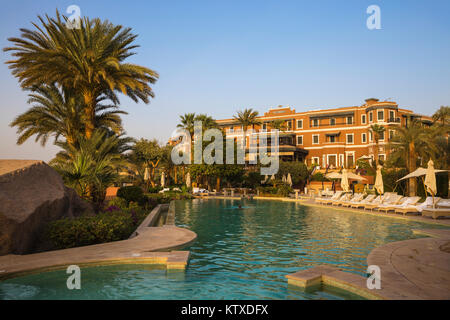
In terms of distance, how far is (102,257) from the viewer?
24.2 ft

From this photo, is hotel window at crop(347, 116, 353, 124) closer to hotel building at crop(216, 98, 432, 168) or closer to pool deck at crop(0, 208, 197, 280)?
hotel building at crop(216, 98, 432, 168)


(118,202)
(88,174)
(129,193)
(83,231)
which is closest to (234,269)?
(83,231)

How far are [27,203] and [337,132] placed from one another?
191 ft

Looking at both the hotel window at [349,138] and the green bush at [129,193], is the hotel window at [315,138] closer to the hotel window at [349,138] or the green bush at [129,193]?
the hotel window at [349,138]

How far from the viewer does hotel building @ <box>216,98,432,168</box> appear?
5572 cm

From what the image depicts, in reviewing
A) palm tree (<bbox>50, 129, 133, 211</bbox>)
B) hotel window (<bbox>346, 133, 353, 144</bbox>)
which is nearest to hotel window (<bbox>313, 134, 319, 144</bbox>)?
hotel window (<bbox>346, 133, 353, 144</bbox>)

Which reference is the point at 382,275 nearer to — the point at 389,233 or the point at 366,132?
the point at 389,233

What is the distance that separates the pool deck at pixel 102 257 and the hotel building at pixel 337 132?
1936 inches

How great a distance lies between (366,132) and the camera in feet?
188

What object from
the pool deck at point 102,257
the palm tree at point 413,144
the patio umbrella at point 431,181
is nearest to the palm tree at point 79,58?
the pool deck at point 102,257

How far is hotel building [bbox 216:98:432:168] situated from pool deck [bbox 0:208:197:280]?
49173 millimetres
